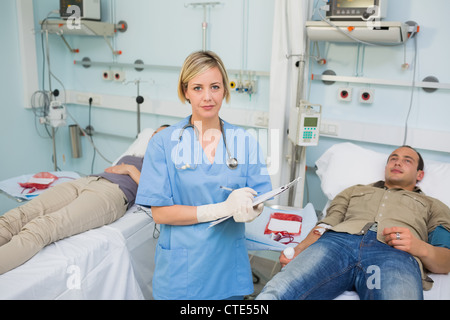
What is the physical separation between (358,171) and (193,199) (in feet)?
3.89

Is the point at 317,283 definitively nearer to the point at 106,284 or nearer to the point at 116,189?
the point at 106,284

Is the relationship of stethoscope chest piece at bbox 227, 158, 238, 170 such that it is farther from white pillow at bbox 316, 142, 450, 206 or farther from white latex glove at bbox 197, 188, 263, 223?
white pillow at bbox 316, 142, 450, 206

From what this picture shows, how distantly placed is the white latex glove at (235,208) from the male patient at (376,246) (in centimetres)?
29

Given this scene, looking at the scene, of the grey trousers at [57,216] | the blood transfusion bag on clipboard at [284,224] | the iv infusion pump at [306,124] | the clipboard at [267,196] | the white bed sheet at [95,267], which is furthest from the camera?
the iv infusion pump at [306,124]

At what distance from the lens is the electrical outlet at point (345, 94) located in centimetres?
252

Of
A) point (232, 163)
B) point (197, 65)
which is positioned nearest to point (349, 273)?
point (232, 163)

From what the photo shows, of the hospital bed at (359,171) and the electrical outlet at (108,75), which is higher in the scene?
the electrical outlet at (108,75)

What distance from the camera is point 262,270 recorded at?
104 inches

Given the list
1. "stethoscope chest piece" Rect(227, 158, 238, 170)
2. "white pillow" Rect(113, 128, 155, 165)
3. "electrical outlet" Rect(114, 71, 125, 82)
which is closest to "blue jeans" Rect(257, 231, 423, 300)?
"stethoscope chest piece" Rect(227, 158, 238, 170)

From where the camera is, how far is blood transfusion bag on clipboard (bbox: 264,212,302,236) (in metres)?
1.98

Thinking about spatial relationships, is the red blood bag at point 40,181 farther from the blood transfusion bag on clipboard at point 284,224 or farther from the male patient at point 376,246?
the male patient at point 376,246

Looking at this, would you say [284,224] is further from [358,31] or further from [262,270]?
[358,31]

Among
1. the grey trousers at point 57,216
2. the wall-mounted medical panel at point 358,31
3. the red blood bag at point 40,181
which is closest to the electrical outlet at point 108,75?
the red blood bag at point 40,181

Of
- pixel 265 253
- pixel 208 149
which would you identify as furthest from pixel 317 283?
pixel 265 253
